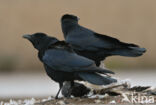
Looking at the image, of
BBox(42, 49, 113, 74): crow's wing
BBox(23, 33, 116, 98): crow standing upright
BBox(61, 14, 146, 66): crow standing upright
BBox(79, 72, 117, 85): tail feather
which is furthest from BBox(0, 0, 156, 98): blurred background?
BBox(79, 72, 117, 85): tail feather

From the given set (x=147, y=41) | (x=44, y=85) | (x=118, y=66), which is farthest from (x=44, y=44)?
(x=147, y=41)

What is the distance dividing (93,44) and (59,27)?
38.2ft

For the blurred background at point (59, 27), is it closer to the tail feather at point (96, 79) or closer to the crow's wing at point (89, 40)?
the crow's wing at point (89, 40)

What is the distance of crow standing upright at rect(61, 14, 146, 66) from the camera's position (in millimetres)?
9788

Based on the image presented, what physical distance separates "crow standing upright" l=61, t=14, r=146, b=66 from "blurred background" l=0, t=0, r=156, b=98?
8348mm

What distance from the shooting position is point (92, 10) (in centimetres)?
2334

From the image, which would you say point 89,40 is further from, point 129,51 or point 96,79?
point 96,79

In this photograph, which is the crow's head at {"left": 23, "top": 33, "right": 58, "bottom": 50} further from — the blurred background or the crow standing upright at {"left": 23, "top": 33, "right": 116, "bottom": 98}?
the blurred background

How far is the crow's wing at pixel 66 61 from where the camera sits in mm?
8898

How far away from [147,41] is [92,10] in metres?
2.47

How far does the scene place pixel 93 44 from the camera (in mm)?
10086

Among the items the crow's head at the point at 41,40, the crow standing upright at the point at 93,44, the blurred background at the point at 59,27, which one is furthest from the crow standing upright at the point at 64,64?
the blurred background at the point at 59,27

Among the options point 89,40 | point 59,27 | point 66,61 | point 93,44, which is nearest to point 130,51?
point 93,44

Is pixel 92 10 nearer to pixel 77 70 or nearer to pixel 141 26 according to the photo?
pixel 141 26
